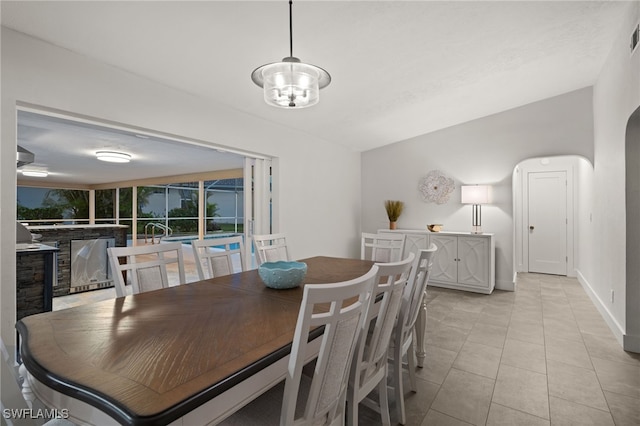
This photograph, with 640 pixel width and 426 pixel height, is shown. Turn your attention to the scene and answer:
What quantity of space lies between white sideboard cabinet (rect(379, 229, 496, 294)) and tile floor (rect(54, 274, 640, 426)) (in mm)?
569

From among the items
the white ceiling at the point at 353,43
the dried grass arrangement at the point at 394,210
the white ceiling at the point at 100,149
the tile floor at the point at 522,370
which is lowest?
the tile floor at the point at 522,370

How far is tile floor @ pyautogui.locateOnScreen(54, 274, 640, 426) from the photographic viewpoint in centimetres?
198

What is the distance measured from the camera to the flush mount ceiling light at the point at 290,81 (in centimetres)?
180

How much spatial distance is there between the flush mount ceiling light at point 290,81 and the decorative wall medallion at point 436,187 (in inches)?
156

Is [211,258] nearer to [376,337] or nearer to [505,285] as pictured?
[376,337]

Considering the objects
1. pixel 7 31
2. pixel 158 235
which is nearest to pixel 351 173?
pixel 7 31

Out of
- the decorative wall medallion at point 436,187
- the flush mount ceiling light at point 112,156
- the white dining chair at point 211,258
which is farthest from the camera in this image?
the decorative wall medallion at point 436,187

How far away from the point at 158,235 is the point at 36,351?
371 inches

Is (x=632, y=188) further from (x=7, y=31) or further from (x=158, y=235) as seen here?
(x=158, y=235)

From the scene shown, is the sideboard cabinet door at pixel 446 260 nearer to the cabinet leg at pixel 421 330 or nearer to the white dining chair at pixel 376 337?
the cabinet leg at pixel 421 330

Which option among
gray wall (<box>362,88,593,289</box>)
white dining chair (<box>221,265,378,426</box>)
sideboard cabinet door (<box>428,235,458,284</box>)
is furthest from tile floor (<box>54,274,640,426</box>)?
gray wall (<box>362,88,593,289</box>)

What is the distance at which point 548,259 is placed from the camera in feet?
20.0

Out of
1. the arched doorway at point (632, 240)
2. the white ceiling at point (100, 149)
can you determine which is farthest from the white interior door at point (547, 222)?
the white ceiling at point (100, 149)

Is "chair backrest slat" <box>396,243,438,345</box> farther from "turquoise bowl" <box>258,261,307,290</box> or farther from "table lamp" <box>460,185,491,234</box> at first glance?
"table lamp" <box>460,185,491,234</box>
